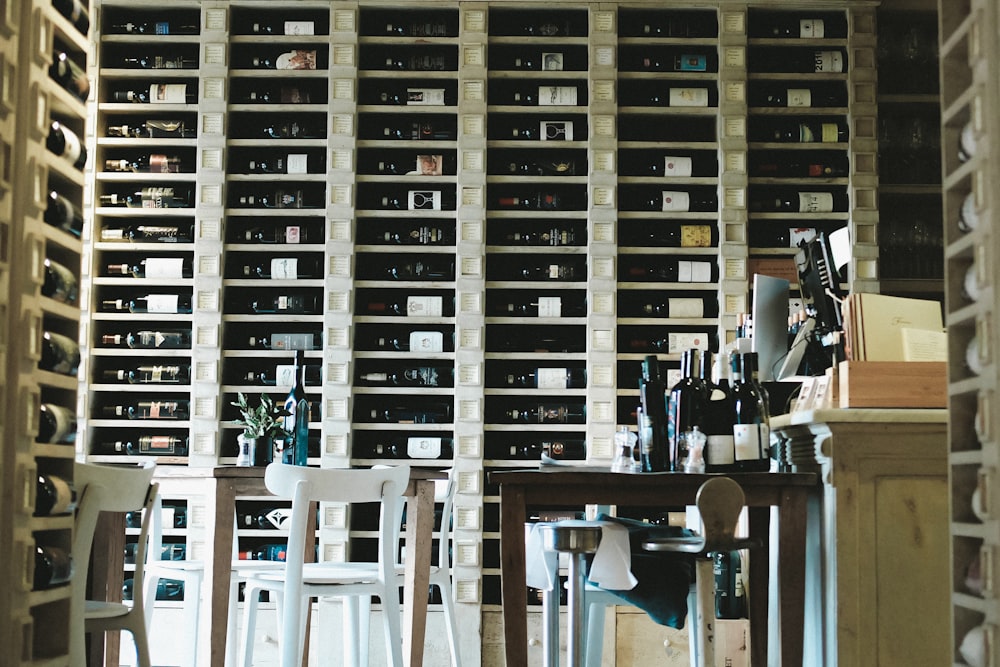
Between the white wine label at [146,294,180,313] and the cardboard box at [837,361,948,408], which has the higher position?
the white wine label at [146,294,180,313]

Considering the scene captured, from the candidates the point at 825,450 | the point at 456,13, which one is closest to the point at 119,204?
the point at 456,13

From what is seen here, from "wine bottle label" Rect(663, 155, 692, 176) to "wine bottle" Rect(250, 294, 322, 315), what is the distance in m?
1.79

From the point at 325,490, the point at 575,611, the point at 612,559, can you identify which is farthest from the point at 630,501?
the point at 325,490

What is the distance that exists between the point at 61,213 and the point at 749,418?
5.38 feet

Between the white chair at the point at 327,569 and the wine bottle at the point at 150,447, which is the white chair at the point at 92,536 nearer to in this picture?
the white chair at the point at 327,569

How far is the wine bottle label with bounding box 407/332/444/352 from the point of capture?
5551mm

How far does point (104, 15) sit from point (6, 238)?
3.96 m

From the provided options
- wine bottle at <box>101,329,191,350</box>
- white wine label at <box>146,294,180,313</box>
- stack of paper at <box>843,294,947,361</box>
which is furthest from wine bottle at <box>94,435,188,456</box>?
stack of paper at <box>843,294,947,361</box>

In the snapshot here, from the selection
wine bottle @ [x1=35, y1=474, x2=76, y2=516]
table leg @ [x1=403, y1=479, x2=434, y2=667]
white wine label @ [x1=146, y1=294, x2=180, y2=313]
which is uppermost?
white wine label @ [x1=146, y1=294, x2=180, y2=313]

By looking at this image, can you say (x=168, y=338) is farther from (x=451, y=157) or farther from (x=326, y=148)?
(x=451, y=157)

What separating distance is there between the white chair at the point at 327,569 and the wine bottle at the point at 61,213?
870mm

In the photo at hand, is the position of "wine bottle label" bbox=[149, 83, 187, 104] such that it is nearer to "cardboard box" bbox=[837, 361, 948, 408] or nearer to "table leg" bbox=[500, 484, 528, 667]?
"table leg" bbox=[500, 484, 528, 667]

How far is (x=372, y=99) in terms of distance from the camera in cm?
591

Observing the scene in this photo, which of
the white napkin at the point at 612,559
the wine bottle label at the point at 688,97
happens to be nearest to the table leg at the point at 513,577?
the white napkin at the point at 612,559
